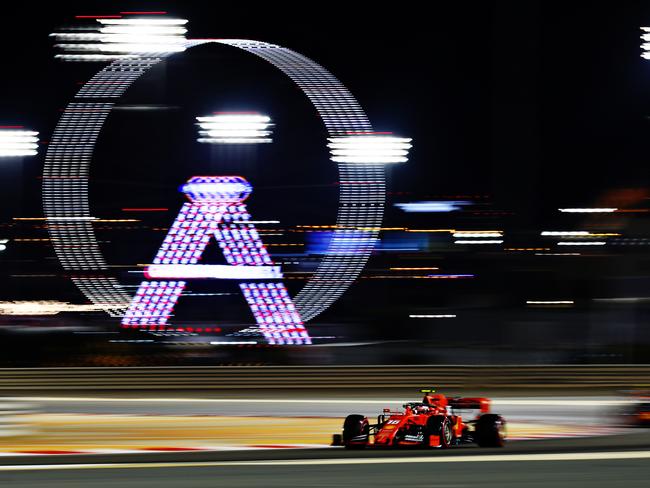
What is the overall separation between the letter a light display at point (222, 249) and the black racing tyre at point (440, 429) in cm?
2104

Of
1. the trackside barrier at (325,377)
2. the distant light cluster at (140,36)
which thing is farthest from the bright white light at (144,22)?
the trackside barrier at (325,377)

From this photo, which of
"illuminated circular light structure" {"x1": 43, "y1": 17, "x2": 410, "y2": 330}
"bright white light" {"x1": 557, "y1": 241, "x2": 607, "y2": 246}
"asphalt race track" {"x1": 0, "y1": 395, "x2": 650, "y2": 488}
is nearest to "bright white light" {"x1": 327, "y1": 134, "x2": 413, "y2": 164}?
"illuminated circular light structure" {"x1": 43, "y1": 17, "x2": 410, "y2": 330}

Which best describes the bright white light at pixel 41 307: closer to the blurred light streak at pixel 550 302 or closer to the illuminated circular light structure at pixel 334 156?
the illuminated circular light structure at pixel 334 156

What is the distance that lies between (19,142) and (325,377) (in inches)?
630

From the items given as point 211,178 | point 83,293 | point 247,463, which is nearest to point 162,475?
point 247,463

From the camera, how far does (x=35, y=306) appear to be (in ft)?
106

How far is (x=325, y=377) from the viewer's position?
19109 mm

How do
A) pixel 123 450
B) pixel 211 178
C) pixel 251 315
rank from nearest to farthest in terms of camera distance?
1. pixel 123 450
2. pixel 251 315
3. pixel 211 178

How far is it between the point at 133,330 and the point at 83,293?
243 inches

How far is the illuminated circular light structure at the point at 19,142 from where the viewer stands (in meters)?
30.9

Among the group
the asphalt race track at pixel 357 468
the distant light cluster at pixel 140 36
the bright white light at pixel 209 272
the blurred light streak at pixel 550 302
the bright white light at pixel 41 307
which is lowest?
the asphalt race track at pixel 357 468

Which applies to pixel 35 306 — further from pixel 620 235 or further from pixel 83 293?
pixel 620 235

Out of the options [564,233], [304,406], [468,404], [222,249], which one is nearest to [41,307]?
[222,249]

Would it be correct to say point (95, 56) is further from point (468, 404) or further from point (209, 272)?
point (468, 404)
